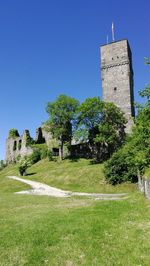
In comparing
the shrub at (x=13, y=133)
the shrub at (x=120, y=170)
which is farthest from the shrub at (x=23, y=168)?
the shrub at (x=13, y=133)

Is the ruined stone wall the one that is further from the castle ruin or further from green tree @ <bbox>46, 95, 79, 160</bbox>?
green tree @ <bbox>46, 95, 79, 160</bbox>

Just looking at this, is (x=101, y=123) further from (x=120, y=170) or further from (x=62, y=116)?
(x=120, y=170)

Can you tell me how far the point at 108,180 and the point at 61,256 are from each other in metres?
29.5

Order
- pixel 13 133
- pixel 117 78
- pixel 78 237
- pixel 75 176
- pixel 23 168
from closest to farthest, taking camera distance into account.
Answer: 1. pixel 78 237
2. pixel 75 176
3. pixel 23 168
4. pixel 117 78
5. pixel 13 133

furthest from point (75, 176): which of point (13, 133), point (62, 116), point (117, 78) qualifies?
point (13, 133)

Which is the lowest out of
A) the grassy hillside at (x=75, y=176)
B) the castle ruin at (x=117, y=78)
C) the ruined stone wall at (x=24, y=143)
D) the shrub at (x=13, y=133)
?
→ the grassy hillside at (x=75, y=176)

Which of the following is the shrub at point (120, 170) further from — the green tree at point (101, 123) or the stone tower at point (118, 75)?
the stone tower at point (118, 75)

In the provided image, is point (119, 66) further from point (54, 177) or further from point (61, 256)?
point (61, 256)

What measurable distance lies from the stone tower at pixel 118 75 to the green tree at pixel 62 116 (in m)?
8.13

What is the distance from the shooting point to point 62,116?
59.6 m

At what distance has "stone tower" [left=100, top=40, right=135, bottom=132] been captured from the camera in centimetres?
6144

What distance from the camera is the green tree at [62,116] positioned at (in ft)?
195

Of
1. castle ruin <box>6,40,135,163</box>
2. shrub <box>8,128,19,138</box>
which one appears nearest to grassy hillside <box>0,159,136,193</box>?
castle ruin <box>6,40,135,163</box>

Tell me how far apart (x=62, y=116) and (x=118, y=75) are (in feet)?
49.0
